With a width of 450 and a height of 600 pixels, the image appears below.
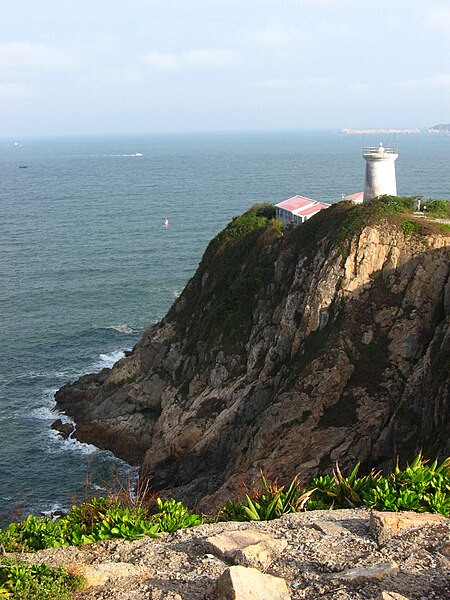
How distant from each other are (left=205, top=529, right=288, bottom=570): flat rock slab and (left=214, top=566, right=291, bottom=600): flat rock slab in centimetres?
127

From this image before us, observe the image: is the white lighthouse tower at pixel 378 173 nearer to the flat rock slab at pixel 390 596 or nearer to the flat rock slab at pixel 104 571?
the flat rock slab at pixel 104 571

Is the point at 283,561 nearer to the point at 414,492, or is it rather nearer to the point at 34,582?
the point at 414,492

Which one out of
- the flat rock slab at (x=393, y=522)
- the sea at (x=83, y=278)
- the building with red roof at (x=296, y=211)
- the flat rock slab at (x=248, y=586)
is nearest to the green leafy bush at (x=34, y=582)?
the sea at (x=83, y=278)

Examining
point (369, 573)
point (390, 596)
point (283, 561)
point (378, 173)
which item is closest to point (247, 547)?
point (283, 561)

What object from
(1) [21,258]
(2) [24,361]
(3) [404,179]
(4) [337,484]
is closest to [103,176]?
(3) [404,179]

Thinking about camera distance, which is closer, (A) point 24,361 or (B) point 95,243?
(A) point 24,361

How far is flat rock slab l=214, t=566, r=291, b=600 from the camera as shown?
11.2 meters

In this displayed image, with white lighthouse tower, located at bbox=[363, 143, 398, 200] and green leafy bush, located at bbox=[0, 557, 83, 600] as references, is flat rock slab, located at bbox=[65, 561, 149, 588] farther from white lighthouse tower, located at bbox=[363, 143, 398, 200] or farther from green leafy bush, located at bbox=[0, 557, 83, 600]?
white lighthouse tower, located at bbox=[363, 143, 398, 200]

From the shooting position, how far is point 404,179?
150 m

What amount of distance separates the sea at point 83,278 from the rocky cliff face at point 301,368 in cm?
455

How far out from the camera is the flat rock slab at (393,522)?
45.5 ft

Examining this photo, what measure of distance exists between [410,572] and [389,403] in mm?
20182

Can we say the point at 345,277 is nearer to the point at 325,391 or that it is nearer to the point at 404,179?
the point at 325,391

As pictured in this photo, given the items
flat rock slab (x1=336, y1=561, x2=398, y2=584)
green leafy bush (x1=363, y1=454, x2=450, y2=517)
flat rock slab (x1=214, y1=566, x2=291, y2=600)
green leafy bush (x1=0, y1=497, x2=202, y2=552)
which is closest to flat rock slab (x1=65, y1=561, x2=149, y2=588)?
green leafy bush (x1=0, y1=497, x2=202, y2=552)
